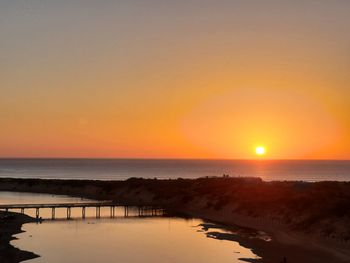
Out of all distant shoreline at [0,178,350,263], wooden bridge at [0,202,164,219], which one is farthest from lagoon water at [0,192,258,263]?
wooden bridge at [0,202,164,219]

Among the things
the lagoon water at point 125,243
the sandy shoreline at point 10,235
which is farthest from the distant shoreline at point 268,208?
the sandy shoreline at point 10,235

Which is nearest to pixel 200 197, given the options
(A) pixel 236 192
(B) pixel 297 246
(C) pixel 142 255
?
(A) pixel 236 192

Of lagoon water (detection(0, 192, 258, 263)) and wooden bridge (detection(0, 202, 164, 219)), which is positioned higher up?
wooden bridge (detection(0, 202, 164, 219))

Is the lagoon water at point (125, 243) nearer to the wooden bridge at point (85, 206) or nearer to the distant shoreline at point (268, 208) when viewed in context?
the distant shoreline at point (268, 208)

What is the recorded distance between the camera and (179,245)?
55.2 meters

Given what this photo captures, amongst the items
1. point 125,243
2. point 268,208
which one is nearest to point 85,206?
point 125,243

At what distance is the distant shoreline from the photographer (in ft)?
180

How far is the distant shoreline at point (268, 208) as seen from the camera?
54.8 metres

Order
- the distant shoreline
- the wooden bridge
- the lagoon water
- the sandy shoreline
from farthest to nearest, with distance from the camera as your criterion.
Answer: the wooden bridge, the distant shoreline, the lagoon water, the sandy shoreline

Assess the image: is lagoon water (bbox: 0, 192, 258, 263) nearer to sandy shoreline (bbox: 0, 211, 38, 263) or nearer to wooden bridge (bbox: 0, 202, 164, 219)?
sandy shoreline (bbox: 0, 211, 38, 263)

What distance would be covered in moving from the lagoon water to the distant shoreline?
4.61m

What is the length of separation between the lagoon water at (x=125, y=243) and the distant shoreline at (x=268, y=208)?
4.61 m

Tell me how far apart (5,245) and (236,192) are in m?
53.8

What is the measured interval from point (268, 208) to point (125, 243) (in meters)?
32.4
